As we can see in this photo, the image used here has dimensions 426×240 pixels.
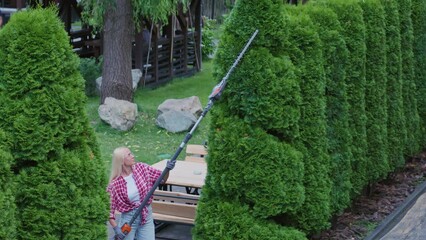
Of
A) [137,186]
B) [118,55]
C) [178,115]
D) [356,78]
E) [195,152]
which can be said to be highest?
[356,78]

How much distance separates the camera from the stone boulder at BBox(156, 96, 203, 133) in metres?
15.9

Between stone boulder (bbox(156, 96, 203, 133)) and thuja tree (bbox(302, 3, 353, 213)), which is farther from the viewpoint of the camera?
stone boulder (bbox(156, 96, 203, 133))

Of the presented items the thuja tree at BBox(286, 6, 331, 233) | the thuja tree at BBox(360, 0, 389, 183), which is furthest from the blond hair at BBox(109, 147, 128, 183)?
the thuja tree at BBox(360, 0, 389, 183)

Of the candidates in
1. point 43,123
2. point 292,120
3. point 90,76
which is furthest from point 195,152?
point 90,76

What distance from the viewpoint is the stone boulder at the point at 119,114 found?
15715 millimetres

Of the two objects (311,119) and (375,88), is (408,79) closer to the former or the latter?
(375,88)

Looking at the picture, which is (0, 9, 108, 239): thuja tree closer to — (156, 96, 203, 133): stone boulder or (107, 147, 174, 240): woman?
(107, 147, 174, 240): woman

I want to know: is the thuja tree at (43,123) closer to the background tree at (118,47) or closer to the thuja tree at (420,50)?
the thuja tree at (420,50)

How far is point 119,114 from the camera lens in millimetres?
15727

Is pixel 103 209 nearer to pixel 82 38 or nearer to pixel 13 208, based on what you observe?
pixel 13 208

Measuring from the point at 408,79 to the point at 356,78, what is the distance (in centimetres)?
330

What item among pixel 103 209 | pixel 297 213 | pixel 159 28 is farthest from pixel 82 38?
pixel 103 209

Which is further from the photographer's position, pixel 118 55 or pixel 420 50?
pixel 118 55

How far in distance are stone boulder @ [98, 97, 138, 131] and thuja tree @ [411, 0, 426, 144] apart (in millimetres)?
5240
